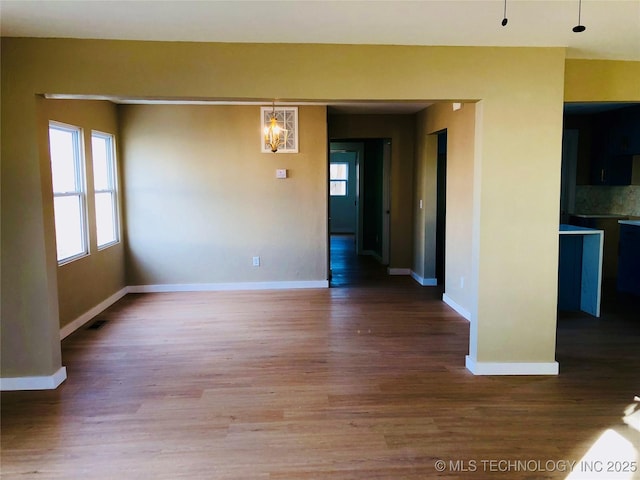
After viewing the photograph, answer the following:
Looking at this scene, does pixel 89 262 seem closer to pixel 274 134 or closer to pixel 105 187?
pixel 105 187

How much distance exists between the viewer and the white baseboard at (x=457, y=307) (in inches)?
202

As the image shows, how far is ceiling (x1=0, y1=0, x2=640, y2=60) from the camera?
8.56 ft

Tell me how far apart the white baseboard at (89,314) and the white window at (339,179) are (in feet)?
25.4

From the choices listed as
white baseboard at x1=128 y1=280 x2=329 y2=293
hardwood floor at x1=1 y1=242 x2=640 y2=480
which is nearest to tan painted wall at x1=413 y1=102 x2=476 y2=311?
hardwood floor at x1=1 y1=242 x2=640 y2=480

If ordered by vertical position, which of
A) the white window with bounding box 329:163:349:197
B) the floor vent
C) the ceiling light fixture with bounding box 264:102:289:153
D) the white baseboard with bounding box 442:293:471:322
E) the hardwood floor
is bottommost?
the hardwood floor

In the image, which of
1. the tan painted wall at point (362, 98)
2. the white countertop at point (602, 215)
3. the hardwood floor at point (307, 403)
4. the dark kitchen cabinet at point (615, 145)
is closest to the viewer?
the hardwood floor at point (307, 403)

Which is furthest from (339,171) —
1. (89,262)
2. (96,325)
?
(96,325)

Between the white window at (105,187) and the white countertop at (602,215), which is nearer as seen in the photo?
the white window at (105,187)

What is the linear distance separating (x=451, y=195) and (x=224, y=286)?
3188 mm

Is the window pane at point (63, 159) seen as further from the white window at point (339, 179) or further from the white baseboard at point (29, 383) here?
the white window at point (339, 179)

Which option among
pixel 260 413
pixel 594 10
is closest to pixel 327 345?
pixel 260 413

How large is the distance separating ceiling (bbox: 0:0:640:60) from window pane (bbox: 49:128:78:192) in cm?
166

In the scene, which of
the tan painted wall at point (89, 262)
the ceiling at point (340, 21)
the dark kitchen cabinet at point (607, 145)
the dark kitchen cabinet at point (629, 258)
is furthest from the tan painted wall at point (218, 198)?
the dark kitchen cabinet at point (607, 145)

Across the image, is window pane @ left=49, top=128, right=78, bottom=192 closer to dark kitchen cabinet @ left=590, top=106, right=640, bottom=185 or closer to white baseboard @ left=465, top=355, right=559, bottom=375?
white baseboard @ left=465, top=355, right=559, bottom=375
